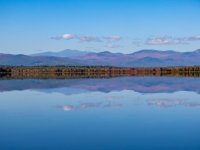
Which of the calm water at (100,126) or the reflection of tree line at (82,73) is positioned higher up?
the reflection of tree line at (82,73)

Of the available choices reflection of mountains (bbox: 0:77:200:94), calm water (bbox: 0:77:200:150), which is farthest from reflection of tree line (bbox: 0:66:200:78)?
calm water (bbox: 0:77:200:150)

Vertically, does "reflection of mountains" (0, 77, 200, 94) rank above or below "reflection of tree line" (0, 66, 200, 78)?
below

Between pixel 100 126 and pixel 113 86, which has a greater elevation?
pixel 113 86

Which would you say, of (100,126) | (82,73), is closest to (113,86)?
(100,126)

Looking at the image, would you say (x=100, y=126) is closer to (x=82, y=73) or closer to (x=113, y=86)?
(x=113, y=86)

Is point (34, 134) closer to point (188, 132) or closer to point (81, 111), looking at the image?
point (188, 132)

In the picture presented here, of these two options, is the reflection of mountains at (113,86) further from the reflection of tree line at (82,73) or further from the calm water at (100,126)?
the reflection of tree line at (82,73)

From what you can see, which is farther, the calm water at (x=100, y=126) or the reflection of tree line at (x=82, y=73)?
the reflection of tree line at (x=82, y=73)

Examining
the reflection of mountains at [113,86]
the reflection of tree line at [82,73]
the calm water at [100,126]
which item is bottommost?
the calm water at [100,126]

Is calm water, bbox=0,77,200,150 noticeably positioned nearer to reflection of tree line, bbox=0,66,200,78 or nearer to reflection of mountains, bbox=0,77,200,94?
reflection of mountains, bbox=0,77,200,94

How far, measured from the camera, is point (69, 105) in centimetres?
2662

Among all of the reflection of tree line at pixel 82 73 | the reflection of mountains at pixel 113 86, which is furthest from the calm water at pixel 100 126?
the reflection of tree line at pixel 82 73

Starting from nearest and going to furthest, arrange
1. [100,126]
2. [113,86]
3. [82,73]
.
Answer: [100,126], [113,86], [82,73]

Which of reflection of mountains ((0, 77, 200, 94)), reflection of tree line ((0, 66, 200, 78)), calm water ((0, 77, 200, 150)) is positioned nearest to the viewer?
calm water ((0, 77, 200, 150))
